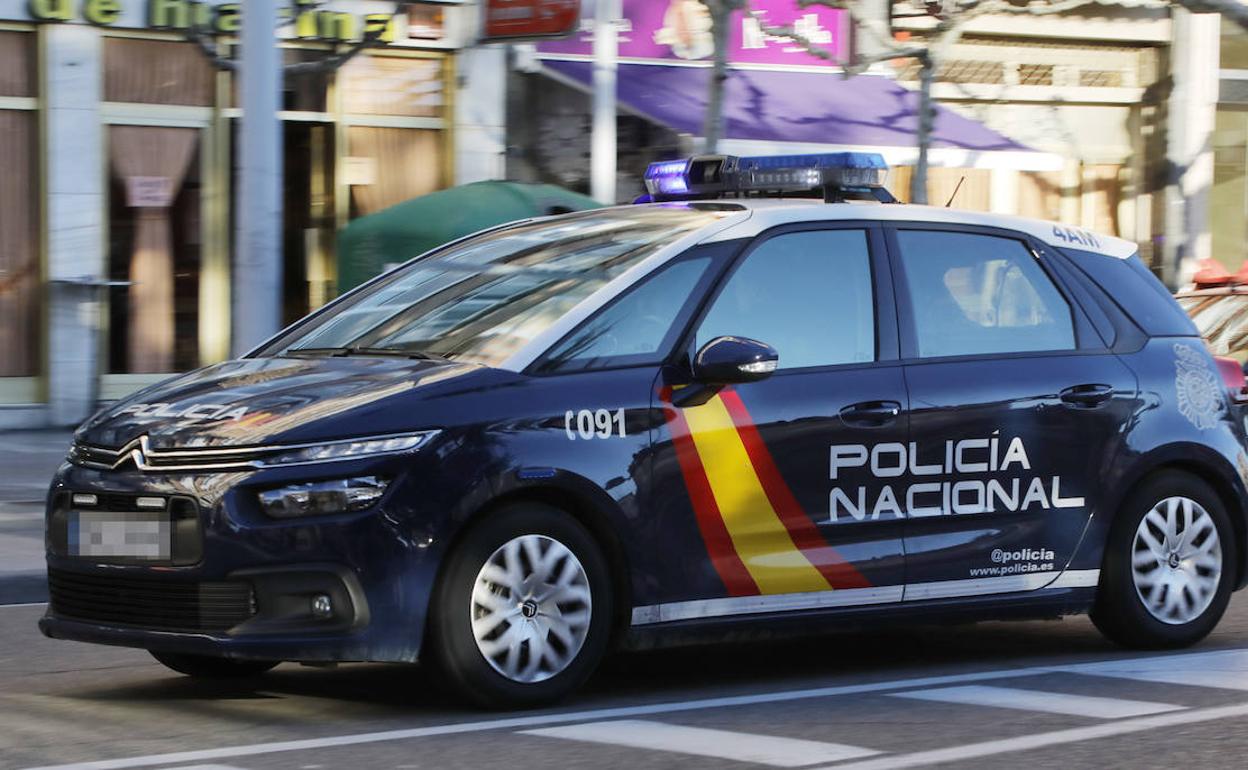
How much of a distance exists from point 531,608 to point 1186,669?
2398 millimetres

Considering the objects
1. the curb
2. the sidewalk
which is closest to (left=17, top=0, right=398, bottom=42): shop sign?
the sidewalk

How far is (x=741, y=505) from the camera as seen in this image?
6.53 metres

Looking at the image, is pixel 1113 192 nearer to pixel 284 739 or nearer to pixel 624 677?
pixel 624 677

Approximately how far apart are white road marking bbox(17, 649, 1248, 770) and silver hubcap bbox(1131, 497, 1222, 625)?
0.18m

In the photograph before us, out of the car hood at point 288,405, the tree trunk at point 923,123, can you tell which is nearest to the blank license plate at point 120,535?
the car hood at point 288,405

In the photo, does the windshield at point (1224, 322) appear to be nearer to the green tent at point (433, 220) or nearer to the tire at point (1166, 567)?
the green tent at point (433, 220)

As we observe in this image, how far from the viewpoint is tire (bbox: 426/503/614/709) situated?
235 inches

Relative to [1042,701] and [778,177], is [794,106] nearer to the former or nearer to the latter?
[778,177]

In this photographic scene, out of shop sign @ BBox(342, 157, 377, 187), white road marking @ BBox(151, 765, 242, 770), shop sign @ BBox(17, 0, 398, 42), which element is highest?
shop sign @ BBox(17, 0, 398, 42)

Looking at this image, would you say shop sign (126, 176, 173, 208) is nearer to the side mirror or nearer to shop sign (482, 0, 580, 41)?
shop sign (482, 0, 580, 41)

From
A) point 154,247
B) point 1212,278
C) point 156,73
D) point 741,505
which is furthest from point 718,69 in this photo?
point 741,505

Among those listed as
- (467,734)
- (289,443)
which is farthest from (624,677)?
(289,443)

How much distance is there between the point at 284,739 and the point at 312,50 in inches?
494

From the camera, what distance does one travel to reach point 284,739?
5727 millimetres
